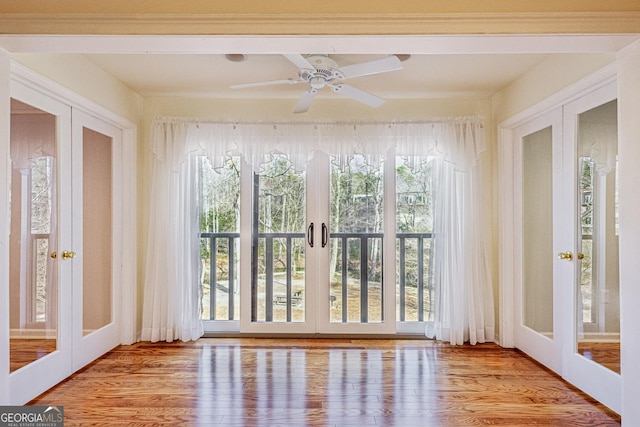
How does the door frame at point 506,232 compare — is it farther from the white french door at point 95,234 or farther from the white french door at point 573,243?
the white french door at point 95,234

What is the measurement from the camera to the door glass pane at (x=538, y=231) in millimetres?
2955

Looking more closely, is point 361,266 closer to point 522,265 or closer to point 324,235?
point 324,235

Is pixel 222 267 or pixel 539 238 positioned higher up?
pixel 539 238

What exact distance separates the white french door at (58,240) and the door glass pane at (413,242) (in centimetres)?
261

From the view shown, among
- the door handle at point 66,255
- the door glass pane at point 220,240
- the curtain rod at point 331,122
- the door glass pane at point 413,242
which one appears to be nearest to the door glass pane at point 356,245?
the door glass pane at point 413,242

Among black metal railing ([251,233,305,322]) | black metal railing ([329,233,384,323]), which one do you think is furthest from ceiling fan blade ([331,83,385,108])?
black metal railing ([251,233,305,322])

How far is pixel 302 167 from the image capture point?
11.6ft

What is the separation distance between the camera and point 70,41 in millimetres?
1754

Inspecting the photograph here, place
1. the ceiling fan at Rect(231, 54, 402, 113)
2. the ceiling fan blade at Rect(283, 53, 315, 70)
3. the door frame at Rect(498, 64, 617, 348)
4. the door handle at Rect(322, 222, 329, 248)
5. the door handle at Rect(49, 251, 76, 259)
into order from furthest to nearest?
the door handle at Rect(322, 222, 329, 248) → the door frame at Rect(498, 64, 617, 348) → the door handle at Rect(49, 251, 76, 259) → the ceiling fan at Rect(231, 54, 402, 113) → the ceiling fan blade at Rect(283, 53, 315, 70)

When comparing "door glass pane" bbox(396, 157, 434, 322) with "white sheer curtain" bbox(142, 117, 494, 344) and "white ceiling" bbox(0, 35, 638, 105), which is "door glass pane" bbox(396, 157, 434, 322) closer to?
"white sheer curtain" bbox(142, 117, 494, 344)

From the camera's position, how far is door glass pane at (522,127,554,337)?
9.70ft

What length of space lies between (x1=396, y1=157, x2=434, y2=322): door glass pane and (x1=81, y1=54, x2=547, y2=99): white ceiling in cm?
73

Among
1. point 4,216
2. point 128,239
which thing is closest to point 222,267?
point 128,239

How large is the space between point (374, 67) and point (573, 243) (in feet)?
5.95
